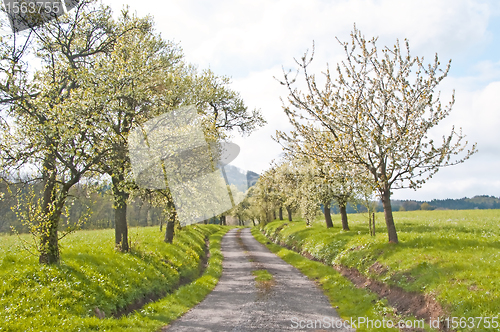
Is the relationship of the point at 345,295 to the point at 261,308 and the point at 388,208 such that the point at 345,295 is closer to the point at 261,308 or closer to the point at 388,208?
the point at 261,308

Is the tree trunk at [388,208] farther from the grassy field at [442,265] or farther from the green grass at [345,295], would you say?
Answer: the green grass at [345,295]

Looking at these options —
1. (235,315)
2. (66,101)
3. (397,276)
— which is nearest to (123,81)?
(66,101)

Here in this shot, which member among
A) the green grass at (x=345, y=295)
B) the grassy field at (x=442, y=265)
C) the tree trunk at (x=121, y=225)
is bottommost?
the green grass at (x=345, y=295)

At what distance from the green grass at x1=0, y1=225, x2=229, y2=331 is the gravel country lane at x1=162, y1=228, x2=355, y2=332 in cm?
104

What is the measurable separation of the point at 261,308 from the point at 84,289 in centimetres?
759

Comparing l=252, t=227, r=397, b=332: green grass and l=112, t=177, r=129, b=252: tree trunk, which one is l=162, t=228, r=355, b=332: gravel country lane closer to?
l=252, t=227, r=397, b=332: green grass

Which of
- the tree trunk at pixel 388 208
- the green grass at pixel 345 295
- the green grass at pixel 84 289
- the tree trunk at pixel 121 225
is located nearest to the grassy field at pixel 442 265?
the tree trunk at pixel 388 208

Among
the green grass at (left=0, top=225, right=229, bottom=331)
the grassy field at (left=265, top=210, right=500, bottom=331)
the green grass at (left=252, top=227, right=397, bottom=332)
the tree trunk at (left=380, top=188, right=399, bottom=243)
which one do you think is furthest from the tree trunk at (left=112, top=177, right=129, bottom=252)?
the tree trunk at (left=380, top=188, right=399, bottom=243)

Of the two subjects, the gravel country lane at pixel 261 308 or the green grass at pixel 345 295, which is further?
the green grass at pixel 345 295

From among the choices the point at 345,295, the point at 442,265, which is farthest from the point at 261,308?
the point at 442,265

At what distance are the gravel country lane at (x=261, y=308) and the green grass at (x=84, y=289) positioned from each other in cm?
104

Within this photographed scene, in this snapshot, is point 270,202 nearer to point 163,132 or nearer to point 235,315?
point 163,132

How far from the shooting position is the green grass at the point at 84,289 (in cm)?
1030

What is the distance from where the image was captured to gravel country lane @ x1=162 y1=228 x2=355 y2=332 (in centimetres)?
1180
